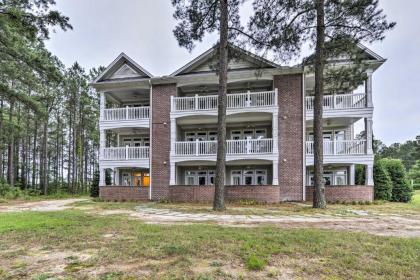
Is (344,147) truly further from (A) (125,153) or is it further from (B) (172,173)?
(A) (125,153)

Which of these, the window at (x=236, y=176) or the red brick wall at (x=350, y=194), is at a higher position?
the window at (x=236, y=176)

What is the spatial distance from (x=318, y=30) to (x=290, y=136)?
609 cm

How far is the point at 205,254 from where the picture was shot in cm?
438

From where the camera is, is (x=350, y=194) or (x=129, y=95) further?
(x=129, y=95)

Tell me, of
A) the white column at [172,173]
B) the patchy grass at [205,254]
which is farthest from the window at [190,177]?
the patchy grass at [205,254]

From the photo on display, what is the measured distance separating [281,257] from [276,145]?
11208 mm

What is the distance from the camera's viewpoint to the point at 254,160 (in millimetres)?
15750

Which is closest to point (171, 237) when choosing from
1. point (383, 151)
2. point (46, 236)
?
point (46, 236)

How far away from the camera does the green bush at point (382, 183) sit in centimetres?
1531

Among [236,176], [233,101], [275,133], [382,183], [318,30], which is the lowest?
[382,183]

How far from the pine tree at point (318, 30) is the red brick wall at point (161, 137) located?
7079 millimetres

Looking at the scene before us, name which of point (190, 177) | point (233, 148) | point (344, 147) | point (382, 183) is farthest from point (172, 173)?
point (382, 183)

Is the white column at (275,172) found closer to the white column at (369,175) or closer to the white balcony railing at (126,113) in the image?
the white column at (369,175)

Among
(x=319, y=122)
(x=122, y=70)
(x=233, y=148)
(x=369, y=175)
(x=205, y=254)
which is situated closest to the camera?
(x=205, y=254)
